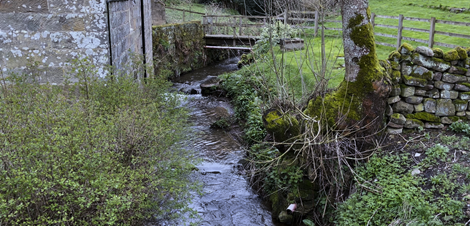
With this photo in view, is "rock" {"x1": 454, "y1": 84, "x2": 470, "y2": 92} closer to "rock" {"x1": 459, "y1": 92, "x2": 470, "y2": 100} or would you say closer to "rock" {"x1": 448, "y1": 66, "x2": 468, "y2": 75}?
"rock" {"x1": 459, "y1": 92, "x2": 470, "y2": 100}

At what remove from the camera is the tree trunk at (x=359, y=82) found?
6.07m

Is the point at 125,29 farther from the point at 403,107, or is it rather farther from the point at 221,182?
the point at 403,107

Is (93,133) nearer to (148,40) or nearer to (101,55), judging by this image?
(101,55)

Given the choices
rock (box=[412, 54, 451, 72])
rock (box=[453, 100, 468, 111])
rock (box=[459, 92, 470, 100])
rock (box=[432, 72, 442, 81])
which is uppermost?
rock (box=[412, 54, 451, 72])

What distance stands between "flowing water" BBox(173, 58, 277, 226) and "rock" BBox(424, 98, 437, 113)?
3.23 meters

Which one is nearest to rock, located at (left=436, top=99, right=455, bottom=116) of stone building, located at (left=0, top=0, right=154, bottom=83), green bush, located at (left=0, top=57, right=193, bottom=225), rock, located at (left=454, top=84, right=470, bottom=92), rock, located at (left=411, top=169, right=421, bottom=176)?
rock, located at (left=454, top=84, right=470, bottom=92)

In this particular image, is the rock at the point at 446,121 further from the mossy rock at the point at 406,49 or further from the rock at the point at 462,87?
the mossy rock at the point at 406,49

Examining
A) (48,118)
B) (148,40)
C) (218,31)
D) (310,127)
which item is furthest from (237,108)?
(218,31)

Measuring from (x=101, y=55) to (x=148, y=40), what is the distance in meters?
3.76

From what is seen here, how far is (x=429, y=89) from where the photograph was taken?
659cm

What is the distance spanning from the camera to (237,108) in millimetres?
11125

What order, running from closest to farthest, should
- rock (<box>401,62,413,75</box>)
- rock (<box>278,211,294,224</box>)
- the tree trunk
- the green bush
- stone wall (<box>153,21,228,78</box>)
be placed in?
1. the green bush
2. the tree trunk
3. rock (<box>278,211,294,224</box>)
4. rock (<box>401,62,413,75</box>)
5. stone wall (<box>153,21,228,78</box>)

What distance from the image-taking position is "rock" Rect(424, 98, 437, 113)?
6.59 m

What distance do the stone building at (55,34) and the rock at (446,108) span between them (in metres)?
5.74
